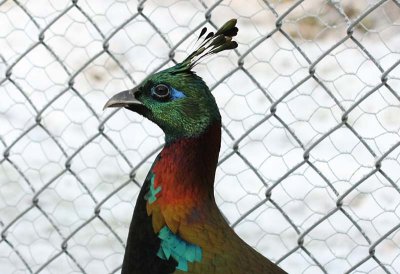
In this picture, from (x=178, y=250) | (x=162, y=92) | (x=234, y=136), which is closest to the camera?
(x=178, y=250)

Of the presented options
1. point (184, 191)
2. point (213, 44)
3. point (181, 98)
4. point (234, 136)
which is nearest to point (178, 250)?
point (184, 191)

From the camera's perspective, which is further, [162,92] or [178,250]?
[162,92]

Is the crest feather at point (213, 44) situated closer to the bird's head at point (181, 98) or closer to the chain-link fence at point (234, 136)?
the bird's head at point (181, 98)

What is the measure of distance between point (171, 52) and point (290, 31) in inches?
40.4

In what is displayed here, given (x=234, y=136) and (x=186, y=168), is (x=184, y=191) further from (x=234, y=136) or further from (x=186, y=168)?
(x=234, y=136)

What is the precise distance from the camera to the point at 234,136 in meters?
3.75

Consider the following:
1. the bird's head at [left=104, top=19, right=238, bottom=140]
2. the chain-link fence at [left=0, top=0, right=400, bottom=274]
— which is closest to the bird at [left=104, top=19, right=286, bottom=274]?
the bird's head at [left=104, top=19, right=238, bottom=140]

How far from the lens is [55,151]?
436 cm

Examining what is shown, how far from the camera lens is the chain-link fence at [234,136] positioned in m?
3.67

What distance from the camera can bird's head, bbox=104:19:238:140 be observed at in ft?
8.39

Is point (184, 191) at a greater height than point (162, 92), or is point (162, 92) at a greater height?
point (162, 92)

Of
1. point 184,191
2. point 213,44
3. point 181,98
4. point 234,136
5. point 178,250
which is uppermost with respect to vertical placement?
point 234,136

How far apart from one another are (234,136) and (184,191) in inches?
48.0

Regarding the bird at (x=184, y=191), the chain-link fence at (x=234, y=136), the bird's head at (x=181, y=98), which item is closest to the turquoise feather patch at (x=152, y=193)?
the bird at (x=184, y=191)
